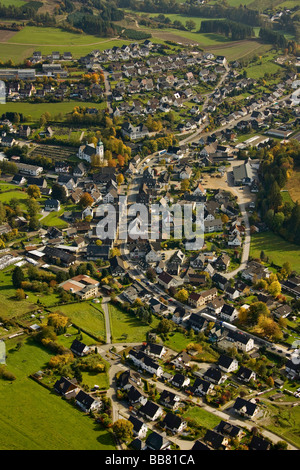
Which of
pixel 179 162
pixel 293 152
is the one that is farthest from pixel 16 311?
pixel 293 152

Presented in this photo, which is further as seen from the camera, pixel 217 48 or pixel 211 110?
pixel 217 48

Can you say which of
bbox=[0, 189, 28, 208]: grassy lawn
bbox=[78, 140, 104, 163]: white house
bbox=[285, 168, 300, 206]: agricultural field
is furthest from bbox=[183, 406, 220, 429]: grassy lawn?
bbox=[78, 140, 104, 163]: white house

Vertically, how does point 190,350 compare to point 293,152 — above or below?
below

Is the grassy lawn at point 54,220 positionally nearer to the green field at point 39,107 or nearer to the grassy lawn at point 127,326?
the grassy lawn at point 127,326

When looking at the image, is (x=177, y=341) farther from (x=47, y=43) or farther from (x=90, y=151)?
(x=47, y=43)

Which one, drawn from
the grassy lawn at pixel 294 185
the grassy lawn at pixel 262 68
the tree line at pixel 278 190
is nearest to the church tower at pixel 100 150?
the tree line at pixel 278 190

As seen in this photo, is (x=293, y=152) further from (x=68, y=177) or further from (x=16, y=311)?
(x=16, y=311)
